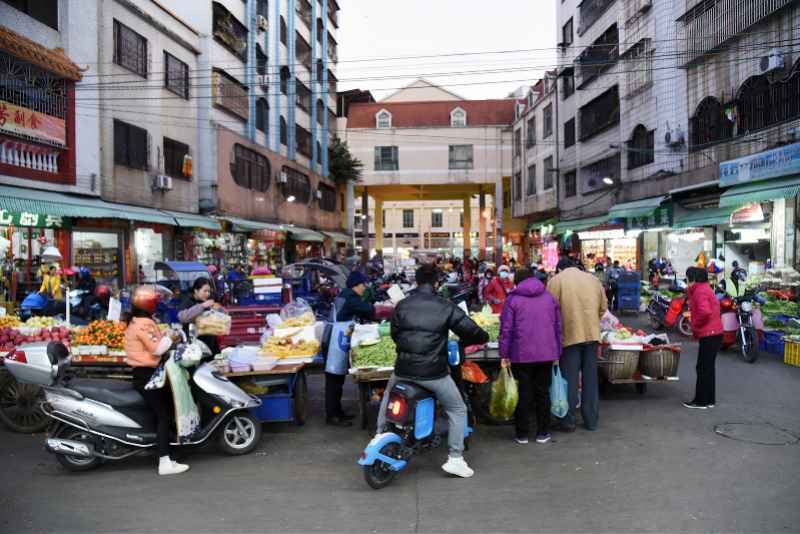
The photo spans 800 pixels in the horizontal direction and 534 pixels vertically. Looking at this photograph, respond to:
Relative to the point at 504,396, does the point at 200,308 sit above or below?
above

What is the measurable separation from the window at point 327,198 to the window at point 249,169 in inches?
414

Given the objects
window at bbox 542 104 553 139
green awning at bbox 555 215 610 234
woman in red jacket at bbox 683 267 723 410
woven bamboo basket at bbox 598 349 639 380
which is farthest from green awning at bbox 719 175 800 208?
window at bbox 542 104 553 139

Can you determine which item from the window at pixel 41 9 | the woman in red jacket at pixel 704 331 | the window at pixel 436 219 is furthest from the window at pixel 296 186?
the window at pixel 436 219

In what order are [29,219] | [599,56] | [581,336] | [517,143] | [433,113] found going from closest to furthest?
[581,336] < [29,219] < [599,56] < [517,143] < [433,113]

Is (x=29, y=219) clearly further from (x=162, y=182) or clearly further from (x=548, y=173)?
(x=548, y=173)

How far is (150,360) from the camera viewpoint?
5629 millimetres

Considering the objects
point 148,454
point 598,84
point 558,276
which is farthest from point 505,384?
point 598,84

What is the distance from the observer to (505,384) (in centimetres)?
658

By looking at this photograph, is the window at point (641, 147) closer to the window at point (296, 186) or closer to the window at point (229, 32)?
the window at point (229, 32)

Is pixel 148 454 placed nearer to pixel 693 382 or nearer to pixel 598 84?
pixel 693 382

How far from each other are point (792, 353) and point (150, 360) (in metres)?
10.5

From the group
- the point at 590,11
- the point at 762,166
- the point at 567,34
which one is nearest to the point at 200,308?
the point at 762,166

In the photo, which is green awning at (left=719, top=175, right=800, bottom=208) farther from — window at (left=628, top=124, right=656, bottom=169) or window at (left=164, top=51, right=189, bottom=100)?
window at (left=164, top=51, right=189, bottom=100)

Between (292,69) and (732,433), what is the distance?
32644 mm
